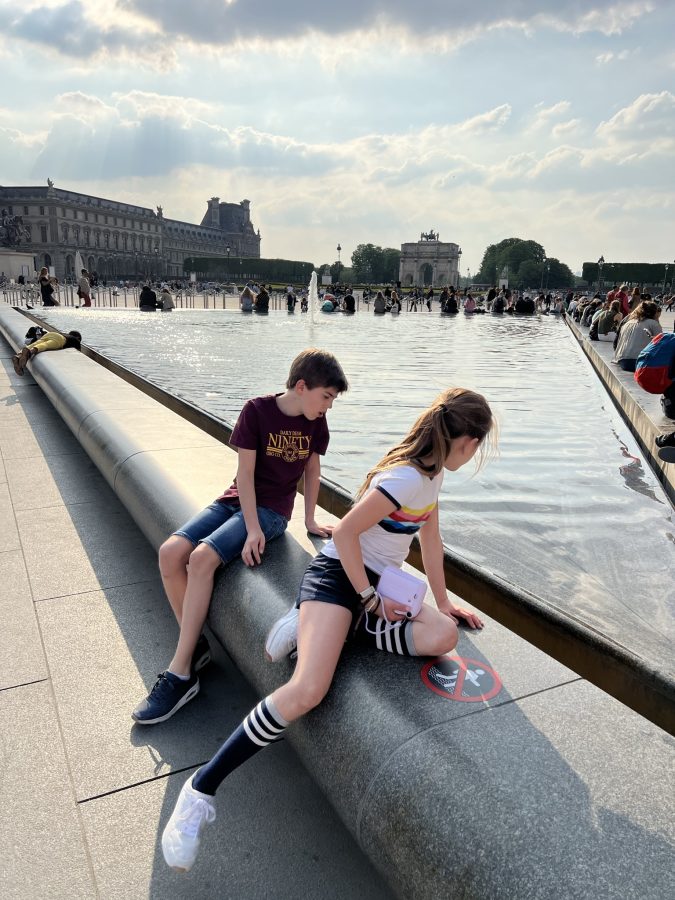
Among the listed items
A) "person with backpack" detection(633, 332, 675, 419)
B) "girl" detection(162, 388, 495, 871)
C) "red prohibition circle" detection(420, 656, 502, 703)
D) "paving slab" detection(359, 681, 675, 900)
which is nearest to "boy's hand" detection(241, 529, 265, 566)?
"girl" detection(162, 388, 495, 871)

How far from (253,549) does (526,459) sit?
3.52 m

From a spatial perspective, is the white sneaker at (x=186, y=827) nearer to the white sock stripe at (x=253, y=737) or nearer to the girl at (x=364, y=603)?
the girl at (x=364, y=603)

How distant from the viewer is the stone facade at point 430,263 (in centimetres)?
10888

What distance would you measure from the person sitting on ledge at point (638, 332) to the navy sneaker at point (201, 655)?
813 centimetres

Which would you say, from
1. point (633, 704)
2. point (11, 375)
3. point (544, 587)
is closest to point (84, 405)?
point (544, 587)

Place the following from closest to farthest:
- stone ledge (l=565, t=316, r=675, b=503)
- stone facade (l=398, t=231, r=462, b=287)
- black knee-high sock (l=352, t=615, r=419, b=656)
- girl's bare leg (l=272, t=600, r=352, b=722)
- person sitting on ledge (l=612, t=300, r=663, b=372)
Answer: girl's bare leg (l=272, t=600, r=352, b=722)
black knee-high sock (l=352, t=615, r=419, b=656)
stone ledge (l=565, t=316, r=675, b=503)
person sitting on ledge (l=612, t=300, r=663, b=372)
stone facade (l=398, t=231, r=462, b=287)

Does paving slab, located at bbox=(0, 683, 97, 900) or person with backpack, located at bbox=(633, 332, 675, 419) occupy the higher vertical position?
person with backpack, located at bbox=(633, 332, 675, 419)

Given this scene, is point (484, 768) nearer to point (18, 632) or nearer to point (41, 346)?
point (18, 632)

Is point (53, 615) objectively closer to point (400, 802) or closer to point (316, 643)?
point (316, 643)

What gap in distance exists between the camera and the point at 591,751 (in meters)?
1.55

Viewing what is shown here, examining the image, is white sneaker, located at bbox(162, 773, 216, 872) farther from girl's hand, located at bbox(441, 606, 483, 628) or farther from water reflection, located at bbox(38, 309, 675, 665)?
water reflection, located at bbox(38, 309, 675, 665)

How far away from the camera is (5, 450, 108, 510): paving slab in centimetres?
441

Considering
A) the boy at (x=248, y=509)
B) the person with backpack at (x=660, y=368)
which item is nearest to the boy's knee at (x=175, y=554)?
the boy at (x=248, y=509)

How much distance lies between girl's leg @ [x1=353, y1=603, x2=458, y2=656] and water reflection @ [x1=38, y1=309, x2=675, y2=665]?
48.7 inches
